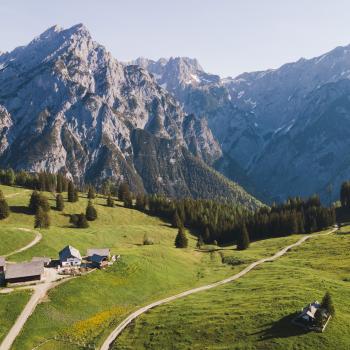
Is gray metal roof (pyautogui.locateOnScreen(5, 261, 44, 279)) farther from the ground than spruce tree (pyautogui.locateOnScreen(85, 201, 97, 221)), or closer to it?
closer to it

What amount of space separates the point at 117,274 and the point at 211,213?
10305 centimetres

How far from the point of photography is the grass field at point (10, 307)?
70.2 metres

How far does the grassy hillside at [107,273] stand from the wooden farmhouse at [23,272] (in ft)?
25.6

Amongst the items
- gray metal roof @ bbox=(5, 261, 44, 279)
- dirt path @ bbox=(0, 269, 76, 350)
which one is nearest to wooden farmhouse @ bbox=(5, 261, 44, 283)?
gray metal roof @ bbox=(5, 261, 44, 279)

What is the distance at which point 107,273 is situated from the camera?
95.1 metres

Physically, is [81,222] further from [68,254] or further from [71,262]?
[71,262]

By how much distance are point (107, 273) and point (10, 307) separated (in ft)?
78.6

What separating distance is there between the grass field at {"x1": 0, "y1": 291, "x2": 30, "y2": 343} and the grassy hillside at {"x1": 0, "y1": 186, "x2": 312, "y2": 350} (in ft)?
10.2

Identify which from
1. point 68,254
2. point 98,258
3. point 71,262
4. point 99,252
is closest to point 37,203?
point 68,254

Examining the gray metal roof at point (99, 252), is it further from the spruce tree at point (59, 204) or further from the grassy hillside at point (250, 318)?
the spruce tree at point (59, 204)

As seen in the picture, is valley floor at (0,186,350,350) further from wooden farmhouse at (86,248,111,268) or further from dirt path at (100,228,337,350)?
wooden farmhouse at (86,248,111,268)

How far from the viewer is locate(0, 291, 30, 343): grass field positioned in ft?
230

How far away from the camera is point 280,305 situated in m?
71.8

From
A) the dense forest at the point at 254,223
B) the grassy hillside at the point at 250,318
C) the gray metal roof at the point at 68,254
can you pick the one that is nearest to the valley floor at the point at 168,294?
the grassy hillside at the point at 250,318
